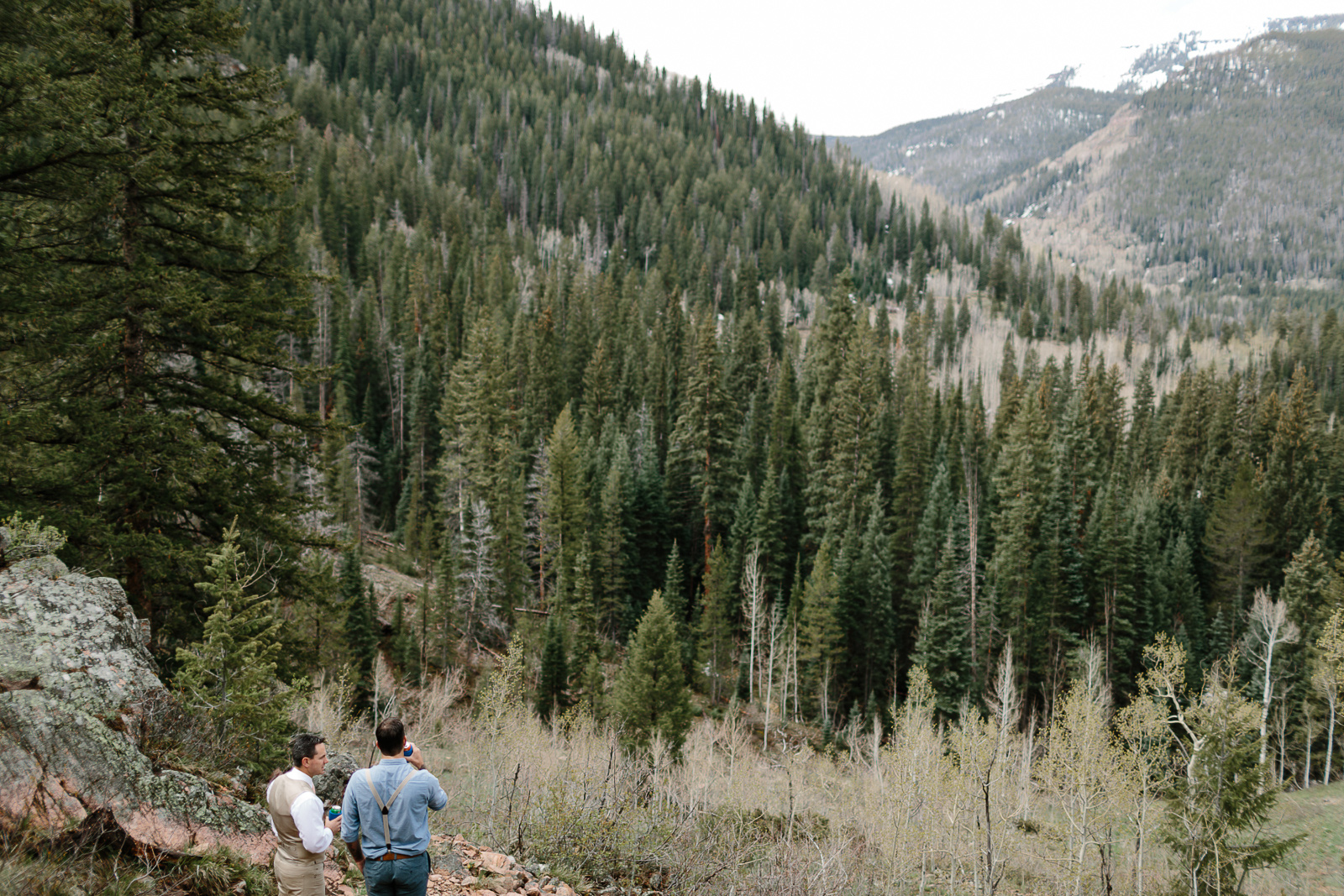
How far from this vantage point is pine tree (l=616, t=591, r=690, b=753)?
112ft

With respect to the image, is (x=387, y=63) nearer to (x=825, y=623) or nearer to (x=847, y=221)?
(x=847, y=221)

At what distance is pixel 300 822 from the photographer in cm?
548

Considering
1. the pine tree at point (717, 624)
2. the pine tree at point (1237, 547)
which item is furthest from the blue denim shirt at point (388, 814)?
the pine tree at point (1237, 547)

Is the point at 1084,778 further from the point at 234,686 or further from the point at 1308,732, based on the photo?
the point at 1308,732

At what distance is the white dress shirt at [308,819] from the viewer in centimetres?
549

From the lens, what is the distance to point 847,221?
6693 inches

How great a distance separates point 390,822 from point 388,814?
64 mm

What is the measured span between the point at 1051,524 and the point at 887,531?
37.6ft

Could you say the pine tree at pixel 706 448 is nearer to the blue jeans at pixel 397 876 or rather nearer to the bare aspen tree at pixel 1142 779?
the bare aspen tree at pixel 1142 779

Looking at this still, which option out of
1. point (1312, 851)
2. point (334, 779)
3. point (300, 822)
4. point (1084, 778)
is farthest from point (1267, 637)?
point (300, 822)

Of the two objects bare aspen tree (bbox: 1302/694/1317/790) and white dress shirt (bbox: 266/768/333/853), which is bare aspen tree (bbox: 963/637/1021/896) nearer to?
white dress shirt (bbox: 266/768/333/853)

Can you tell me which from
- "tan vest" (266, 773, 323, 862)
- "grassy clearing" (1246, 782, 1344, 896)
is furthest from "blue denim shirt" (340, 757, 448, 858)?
"grassy clearing" (1246, 782, 1344, 896)

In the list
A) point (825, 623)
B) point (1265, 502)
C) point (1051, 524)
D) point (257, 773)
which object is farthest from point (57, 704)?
point (1265, 502)

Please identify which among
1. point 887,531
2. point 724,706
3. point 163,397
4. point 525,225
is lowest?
point 724,706
